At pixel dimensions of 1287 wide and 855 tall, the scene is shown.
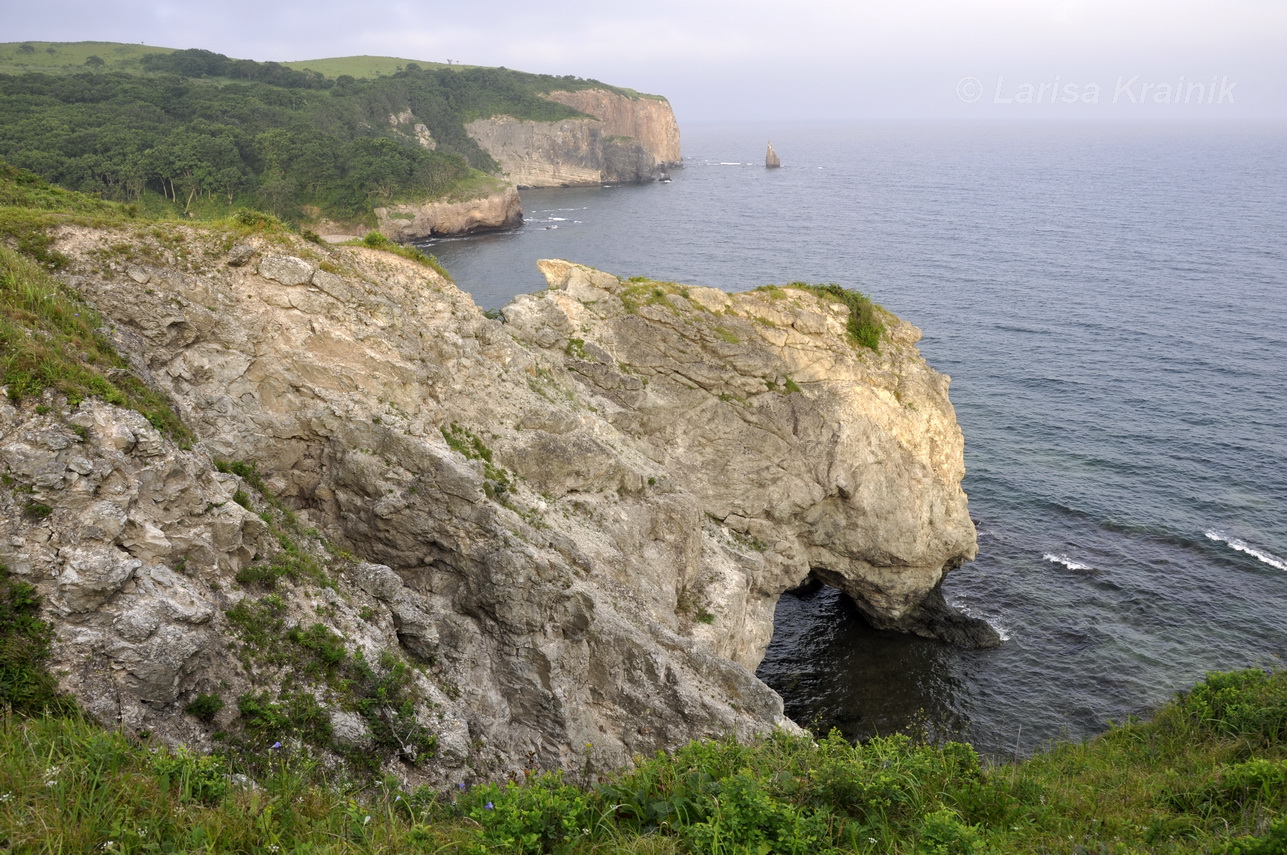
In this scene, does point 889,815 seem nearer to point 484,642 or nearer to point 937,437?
point 484,642

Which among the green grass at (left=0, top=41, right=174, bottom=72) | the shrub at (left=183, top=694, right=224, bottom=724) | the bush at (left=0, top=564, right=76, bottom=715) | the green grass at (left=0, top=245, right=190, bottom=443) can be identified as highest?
the green grass at (left=0, top=41, right=174, bottom=72)

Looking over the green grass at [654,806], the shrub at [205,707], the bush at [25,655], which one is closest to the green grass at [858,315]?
the green grass at [654,806]

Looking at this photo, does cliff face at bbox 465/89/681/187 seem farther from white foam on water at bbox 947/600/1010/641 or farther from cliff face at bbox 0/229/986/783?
white foam on water at bbox 947/600/1010/641

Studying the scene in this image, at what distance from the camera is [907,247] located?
103 metres

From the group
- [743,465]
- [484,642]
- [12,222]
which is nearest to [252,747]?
[484,642]

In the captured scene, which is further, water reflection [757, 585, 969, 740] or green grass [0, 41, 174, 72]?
green grass [0, 41, 174, 72]

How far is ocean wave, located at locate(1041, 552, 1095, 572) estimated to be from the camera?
136ft

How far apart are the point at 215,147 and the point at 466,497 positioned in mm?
108091

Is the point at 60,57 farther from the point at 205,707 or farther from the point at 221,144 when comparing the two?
the point at 205,707

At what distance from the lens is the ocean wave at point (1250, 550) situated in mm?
40156

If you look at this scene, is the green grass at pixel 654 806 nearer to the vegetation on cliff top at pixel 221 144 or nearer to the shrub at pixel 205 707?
the shrub at pixel 205 707

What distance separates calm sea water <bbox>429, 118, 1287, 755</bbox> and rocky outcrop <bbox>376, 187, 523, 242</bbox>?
174 inches

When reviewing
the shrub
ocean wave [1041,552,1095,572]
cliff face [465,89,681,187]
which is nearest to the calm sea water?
ocean wave [1041,552,1095,572]

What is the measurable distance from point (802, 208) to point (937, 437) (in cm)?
10962
